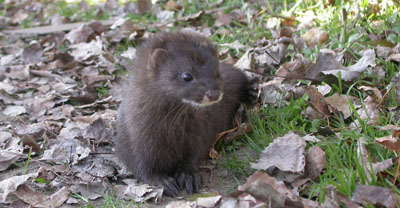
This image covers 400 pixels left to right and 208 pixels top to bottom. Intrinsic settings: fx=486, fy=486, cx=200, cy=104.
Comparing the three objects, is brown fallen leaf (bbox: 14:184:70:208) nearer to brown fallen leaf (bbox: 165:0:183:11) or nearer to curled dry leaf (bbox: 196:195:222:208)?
curled dry leaf (bbox: 196:195:222:208)

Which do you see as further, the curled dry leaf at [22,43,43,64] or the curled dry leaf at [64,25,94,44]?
the curled dry leaf at [64,25,94,44]

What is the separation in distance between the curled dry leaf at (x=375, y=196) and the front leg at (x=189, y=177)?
48.1 inches

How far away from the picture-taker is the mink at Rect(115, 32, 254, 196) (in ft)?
10.5

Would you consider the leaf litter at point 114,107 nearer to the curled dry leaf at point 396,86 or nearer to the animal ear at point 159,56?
the curled dry leaf at point 396,86

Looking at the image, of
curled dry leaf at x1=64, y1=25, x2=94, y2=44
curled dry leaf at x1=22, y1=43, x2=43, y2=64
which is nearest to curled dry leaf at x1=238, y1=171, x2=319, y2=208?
curled dry leaf at x1=22, y1=43, x2=43, y2=64

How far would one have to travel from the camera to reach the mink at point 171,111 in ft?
10.5

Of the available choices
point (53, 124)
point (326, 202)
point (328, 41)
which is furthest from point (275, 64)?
point (326, 202)

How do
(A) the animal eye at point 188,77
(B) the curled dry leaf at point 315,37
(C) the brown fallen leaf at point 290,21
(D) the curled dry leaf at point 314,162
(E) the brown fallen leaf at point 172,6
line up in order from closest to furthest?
(D) the curled dry leaf at point 314,162 → (A) the animal eye at point 188,77 → (B) the curled dry leaf at point 315,37 → (C) the brown fallen leaf at point 290,21 → (E) the brown fallen leaf at point 172,6

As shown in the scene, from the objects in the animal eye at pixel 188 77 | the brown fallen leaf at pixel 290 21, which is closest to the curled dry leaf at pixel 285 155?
the animal eye at pixel 188 77

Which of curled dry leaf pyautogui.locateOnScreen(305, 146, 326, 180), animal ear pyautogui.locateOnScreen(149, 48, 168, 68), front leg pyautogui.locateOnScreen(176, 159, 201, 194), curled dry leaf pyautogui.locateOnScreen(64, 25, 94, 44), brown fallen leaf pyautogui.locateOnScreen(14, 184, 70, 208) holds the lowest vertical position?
front leg pyautogui.locateOnScreen(176, 159, 201, 194)

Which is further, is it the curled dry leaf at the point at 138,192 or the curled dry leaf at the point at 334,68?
the curled dry leaf at the point at 334,68

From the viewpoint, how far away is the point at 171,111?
11.0ft

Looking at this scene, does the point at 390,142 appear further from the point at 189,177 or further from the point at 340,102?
the point at 189,177

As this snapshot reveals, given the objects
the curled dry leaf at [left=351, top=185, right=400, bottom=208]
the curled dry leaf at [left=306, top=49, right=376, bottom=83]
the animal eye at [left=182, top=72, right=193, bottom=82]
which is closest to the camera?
the curled dry leaf at [left=351, top=185, right=400, bottom=208]
